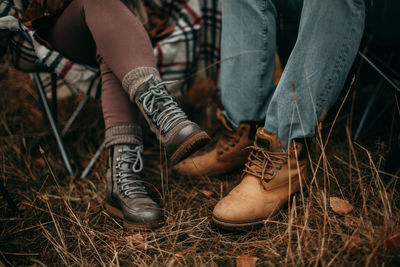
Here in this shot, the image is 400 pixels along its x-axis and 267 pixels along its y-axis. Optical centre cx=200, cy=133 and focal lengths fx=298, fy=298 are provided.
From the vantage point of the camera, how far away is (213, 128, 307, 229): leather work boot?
3.10ft

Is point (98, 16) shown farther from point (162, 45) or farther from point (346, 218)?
point (346, 218)

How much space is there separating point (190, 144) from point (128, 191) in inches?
13.1

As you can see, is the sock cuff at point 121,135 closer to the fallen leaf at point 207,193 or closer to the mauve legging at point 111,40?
the mauve legging at point 111,40

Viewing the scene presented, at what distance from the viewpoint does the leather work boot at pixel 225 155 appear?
1233 mm

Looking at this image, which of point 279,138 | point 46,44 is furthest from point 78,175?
point 279,138

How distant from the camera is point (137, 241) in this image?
0.92 m

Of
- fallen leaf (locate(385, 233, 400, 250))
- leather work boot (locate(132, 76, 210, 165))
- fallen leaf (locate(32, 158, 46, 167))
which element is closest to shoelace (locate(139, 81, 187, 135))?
leather work boot (locate(132, 76, 210, 165))

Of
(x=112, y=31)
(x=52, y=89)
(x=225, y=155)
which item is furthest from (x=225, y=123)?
(x=52, y=89)

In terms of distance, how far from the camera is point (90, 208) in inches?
46.5

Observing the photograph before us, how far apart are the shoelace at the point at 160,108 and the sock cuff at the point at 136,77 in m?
0.04

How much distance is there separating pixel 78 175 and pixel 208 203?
694 millimetres

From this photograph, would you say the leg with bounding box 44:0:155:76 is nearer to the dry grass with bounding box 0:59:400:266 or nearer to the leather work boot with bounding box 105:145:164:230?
the leather work boot with bounding box 105:145:164:230

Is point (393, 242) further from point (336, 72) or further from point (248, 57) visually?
point (248, 57)

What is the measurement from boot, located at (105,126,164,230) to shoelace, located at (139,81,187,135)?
0.18m
